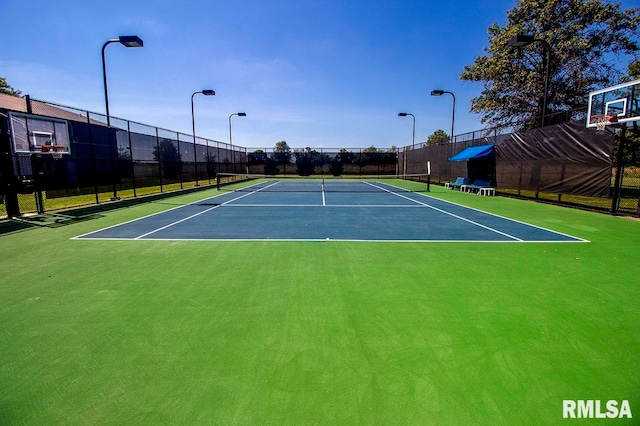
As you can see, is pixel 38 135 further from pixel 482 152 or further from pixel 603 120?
pixel 482 152

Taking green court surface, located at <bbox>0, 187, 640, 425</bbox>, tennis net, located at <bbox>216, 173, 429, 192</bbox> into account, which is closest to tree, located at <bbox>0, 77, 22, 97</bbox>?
tennis net, located at <bbox>216, 173, 429, 192</bbox>

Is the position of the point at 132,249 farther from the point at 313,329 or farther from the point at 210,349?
the point at 313,329

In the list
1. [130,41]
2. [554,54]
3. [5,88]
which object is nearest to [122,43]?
[130,41]

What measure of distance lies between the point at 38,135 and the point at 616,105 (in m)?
19.6

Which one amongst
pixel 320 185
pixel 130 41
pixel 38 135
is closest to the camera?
pixel 38 135

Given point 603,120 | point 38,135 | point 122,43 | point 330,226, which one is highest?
point 122,43

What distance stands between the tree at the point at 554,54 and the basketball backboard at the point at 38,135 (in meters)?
24.7

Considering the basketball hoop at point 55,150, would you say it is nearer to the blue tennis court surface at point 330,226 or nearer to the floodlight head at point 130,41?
the blue tennis court surface at point 330,226

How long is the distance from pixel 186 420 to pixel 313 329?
142cm

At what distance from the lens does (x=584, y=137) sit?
1121cm

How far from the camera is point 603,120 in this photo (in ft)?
33.6

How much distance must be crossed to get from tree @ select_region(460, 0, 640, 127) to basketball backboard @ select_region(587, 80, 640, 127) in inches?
367

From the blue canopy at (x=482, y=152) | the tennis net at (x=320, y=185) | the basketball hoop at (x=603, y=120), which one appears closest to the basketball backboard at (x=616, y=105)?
the basketball hoop at (x=603, y=120)

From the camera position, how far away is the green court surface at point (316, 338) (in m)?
2.19
